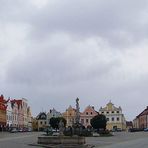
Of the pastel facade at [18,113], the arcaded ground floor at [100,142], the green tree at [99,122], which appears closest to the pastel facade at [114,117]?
the pastel facade at [18,113]

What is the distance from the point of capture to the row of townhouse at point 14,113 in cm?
13512

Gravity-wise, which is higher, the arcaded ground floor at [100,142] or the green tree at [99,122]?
the green tree at [99,122]

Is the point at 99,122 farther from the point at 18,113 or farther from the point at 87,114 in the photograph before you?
the point at 87,114

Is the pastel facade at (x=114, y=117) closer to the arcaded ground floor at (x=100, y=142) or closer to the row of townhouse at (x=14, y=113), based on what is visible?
the row of townhouse at (x=14, y=113)

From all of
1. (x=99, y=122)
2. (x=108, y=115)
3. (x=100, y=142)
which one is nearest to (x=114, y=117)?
(x=108, y=115)

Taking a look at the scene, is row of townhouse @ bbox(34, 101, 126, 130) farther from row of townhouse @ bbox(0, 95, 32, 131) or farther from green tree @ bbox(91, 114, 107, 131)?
green tree @ bbox(91, 114, 107, 131)

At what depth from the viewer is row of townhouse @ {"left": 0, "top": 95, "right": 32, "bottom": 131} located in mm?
135125

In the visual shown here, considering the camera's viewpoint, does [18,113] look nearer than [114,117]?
Yes

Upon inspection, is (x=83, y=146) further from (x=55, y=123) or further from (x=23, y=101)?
(x=23, y=101)

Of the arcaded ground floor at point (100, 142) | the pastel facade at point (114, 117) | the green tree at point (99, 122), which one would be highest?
the pastel facade at point (114, 117)

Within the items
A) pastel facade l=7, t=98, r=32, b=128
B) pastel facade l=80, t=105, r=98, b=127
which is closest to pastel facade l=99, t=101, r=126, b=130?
pastel facade l=80, t=105, r=98, b=127

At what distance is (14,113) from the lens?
152 m

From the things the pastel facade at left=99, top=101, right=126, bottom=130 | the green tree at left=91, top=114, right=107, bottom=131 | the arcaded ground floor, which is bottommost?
the arcaded ground floor

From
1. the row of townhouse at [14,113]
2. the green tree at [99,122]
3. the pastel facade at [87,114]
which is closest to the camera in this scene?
the green tree at [99,122]
